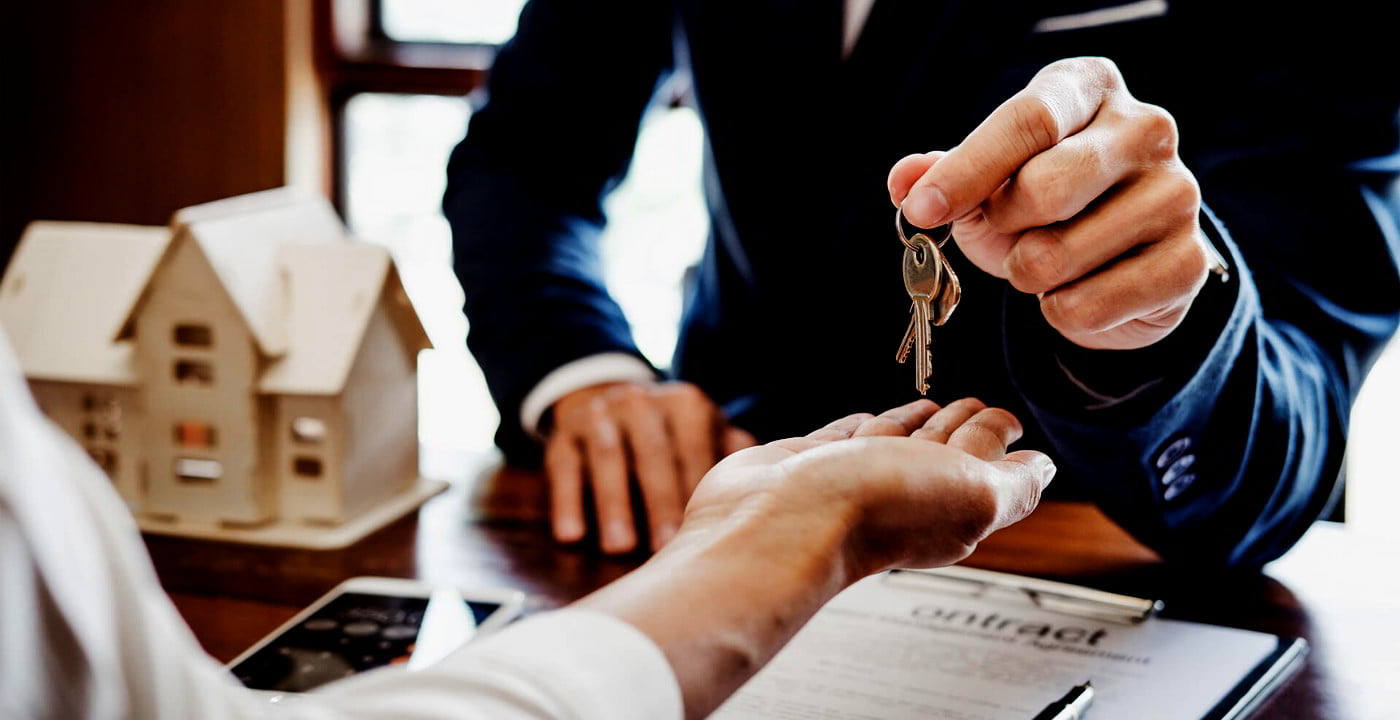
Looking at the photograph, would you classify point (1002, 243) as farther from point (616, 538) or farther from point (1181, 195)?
point (616, 538)

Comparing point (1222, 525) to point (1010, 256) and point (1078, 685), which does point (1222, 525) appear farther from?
point (1010, 256)

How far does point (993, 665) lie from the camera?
2.53 ft

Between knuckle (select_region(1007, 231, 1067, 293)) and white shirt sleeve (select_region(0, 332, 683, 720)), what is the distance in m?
0.28

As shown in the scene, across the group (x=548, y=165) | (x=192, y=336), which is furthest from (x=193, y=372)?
(x=548, y=165)

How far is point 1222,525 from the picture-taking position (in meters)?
0.91

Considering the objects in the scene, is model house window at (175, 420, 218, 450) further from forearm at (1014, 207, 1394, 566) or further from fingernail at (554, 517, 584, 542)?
forearm at (1014, 207, 1394, 566)

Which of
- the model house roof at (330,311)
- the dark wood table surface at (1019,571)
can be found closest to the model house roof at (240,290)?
the model house roof at (330,311)

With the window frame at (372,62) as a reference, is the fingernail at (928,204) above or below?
above

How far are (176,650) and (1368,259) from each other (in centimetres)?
96

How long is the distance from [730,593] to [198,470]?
72 cm

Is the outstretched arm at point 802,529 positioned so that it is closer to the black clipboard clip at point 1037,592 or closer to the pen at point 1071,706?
the pen at point 1071,706

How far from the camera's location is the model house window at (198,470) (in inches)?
41.3

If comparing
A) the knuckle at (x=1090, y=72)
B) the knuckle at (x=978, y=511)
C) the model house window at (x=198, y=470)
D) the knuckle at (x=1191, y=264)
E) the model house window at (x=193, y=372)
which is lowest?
the model house window at (x=198, y=470)

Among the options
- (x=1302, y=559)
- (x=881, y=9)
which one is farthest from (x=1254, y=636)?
(x=881, y=9)
